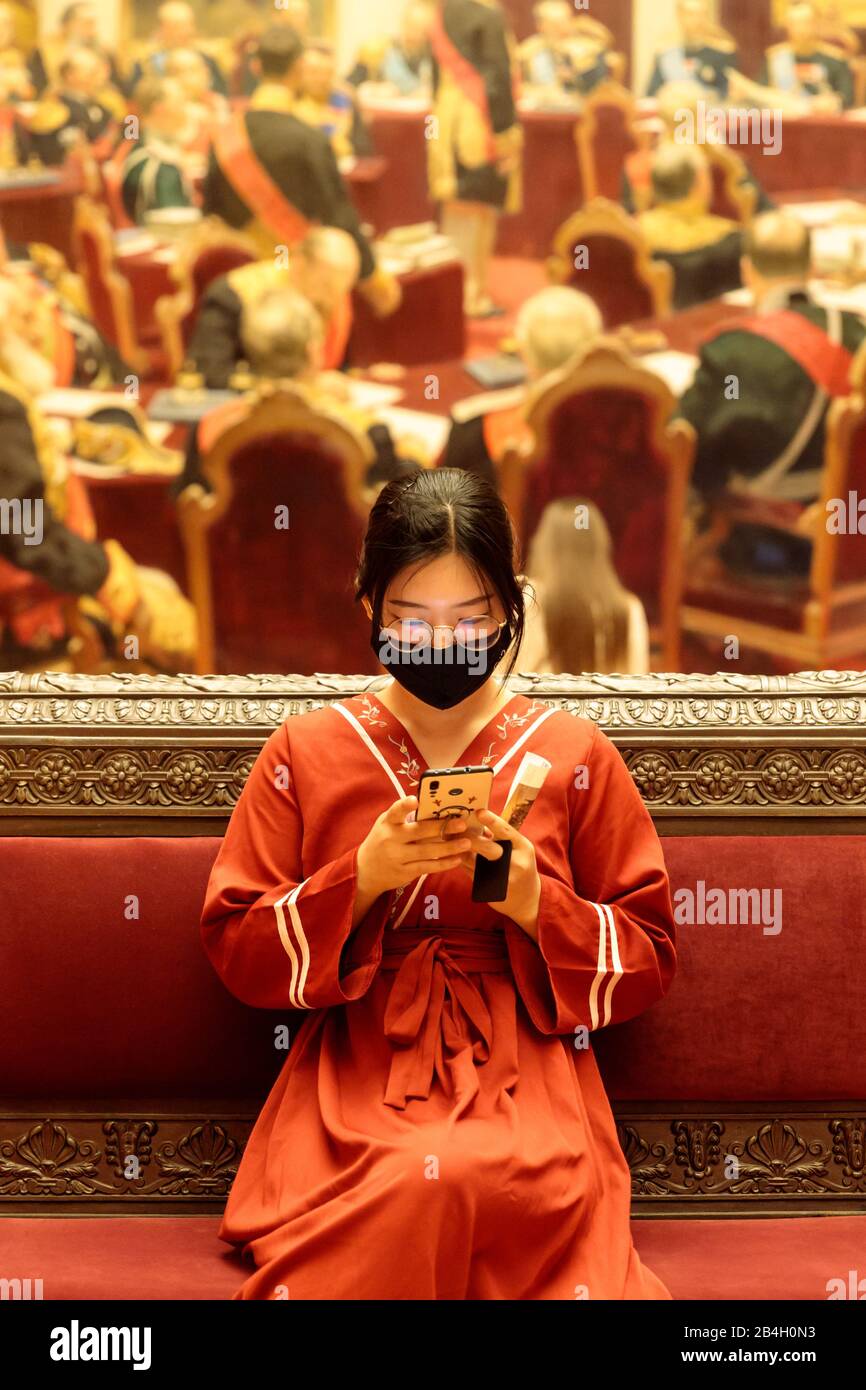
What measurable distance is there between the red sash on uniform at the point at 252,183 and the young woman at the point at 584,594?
61.7 inches

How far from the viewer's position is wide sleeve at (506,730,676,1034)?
114 inches

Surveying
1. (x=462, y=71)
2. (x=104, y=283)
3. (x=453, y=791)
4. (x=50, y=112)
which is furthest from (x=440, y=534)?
(x=50, y=112)

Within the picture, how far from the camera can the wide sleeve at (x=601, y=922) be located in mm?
2896

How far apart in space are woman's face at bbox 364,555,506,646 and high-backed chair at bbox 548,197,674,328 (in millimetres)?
3943

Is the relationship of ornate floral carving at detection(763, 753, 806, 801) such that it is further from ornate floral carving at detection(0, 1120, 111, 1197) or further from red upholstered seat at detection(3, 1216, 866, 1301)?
ornate floral carving at detection(0, 1120, 111, 1197)

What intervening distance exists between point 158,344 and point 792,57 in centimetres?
284

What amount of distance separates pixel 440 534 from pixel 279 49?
4.37 meters

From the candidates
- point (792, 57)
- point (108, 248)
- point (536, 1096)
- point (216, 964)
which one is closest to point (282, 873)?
point (216, 964)

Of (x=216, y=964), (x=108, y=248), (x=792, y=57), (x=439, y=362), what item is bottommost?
(x=216, y=964)

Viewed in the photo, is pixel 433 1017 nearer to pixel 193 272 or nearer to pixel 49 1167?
pixel 49 1167

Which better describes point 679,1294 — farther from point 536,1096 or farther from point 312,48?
point 312,48

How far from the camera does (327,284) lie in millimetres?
6609

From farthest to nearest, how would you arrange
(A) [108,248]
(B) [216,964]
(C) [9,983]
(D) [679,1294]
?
1. (A) [108,248]
2. (C) [9,983]
3. (B) [216,964]
4. (D) [679,1294]
